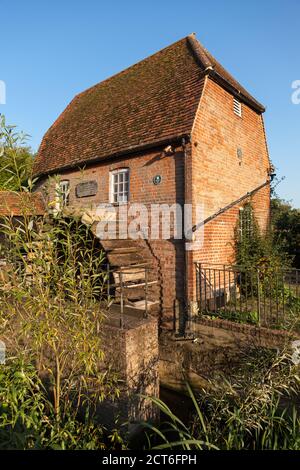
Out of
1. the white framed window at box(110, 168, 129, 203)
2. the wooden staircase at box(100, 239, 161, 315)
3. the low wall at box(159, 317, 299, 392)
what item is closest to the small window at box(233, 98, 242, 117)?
the white framed window at box(110, 168, 129, 203)

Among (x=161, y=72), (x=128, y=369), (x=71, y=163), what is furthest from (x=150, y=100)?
(x=128, y=369)

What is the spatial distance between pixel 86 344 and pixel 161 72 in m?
10.4

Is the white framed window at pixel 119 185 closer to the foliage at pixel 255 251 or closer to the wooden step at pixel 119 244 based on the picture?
the wooden step at pixel 119 244

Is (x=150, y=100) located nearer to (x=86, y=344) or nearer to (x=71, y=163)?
(x=71, y=163)

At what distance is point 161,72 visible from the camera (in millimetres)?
10578

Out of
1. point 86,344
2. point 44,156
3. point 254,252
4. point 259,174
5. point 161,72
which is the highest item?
point 161,72

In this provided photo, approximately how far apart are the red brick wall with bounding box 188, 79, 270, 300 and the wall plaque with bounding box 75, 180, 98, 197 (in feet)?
13.6

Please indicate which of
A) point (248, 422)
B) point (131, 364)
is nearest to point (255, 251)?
point (131, 364)

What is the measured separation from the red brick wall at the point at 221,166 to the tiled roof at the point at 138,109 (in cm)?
53

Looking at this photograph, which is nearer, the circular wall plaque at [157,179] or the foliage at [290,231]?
the circular wall plaque at [157,179]

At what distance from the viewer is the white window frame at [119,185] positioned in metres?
9.41

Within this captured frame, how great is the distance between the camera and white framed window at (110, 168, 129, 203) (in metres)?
9.45

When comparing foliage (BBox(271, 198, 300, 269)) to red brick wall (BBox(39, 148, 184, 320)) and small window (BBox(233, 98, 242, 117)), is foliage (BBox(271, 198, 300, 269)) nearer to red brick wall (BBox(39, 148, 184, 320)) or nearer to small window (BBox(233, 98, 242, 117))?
small window (BBox(233, 98, 242, 117))

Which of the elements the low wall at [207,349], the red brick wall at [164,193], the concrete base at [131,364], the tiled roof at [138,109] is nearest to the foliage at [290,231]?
the tiled roof at [138,109]
